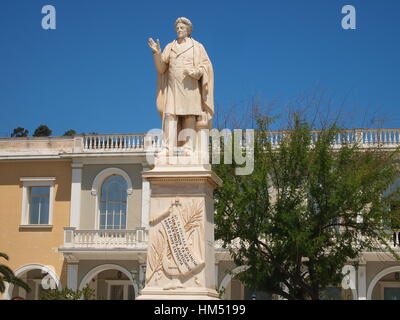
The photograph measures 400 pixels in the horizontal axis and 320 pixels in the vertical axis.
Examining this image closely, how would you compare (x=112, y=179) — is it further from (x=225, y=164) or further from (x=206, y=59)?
(x=206, y=59)

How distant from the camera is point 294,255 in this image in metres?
18.9

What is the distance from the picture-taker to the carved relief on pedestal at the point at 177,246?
924cm

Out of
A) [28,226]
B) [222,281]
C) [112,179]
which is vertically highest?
[112,179]

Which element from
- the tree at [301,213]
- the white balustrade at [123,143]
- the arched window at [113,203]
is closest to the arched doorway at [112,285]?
the arched window at [113,203]

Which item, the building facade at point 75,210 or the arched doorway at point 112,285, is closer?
the building facade at point 75,210

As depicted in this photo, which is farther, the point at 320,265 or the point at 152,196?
the point at 320,265

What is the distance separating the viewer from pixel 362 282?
27.6 metres

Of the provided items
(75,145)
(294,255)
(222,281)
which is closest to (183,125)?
(294,255)

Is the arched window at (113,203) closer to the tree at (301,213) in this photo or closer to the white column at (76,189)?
the white column at (76,189)

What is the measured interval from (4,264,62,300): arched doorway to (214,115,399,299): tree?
12042mm

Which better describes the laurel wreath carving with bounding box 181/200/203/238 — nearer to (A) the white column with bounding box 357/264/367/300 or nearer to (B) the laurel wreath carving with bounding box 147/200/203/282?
(B) the laurel wreath carving with bounding box 147/200/203/282

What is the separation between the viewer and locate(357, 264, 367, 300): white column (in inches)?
1084

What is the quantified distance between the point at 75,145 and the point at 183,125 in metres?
20.7

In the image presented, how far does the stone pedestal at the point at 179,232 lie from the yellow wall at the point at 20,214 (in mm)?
21053
